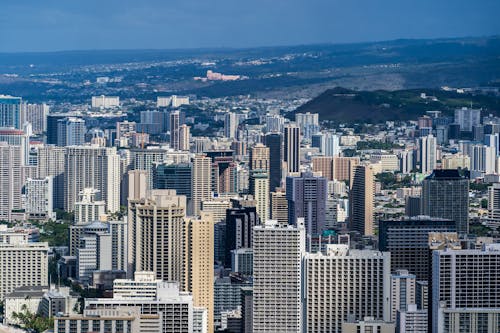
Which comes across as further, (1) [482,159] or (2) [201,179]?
(1) [482,159]

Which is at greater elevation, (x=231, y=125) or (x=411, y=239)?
(x=231, y=125)

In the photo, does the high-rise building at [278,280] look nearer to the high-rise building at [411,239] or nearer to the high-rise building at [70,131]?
the high-rise building at [411,239]

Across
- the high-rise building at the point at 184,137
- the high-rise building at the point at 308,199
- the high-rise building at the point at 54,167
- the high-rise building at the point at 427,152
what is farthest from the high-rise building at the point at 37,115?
the high-rise building at the point at 308,199

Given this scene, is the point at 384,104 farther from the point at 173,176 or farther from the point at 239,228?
the point at 239,228

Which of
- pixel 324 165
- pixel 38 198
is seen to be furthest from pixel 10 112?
pixel 38 198

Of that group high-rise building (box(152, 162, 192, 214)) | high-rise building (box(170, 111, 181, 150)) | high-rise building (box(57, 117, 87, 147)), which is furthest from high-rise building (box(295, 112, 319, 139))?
high-rise building (box(152, 162, 192, 214))
